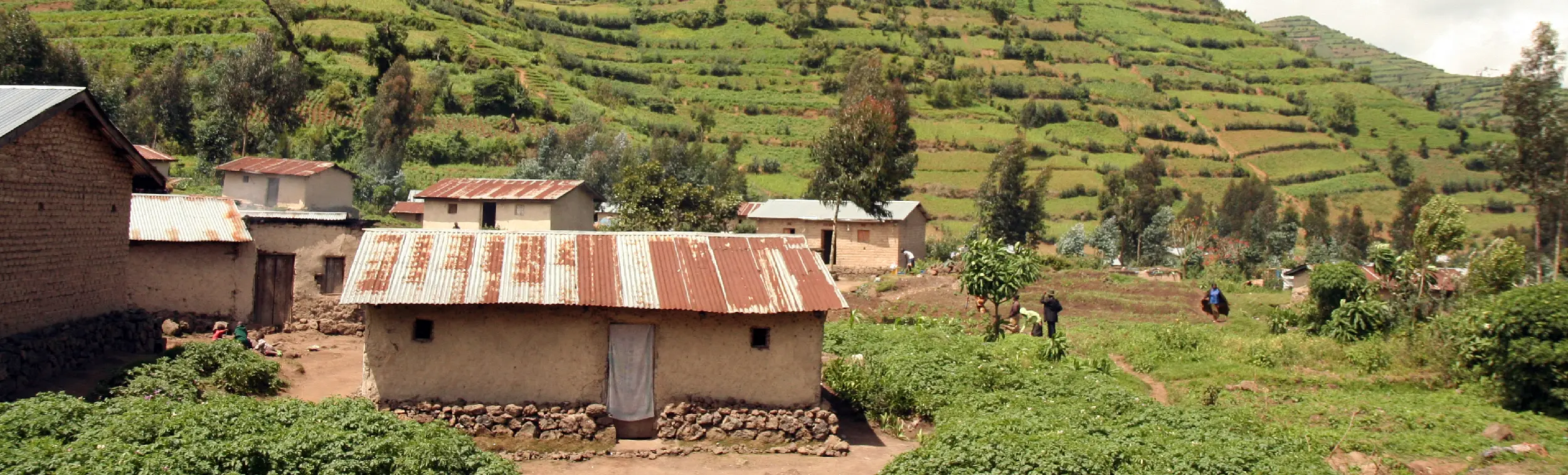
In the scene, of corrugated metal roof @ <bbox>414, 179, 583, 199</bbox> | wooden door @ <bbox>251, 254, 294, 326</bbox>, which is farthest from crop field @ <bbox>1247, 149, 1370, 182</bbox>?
wooden door @ <bbox>251, 254, 294, 326</bbox>

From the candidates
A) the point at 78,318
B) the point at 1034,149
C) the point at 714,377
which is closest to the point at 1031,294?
the point at 714,377

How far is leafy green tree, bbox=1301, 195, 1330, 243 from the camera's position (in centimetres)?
5394

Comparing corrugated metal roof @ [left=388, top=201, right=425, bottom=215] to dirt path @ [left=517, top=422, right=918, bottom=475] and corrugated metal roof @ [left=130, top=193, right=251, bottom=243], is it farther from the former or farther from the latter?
dirt path @ [left=517, top=422, right=918, bottom=475]

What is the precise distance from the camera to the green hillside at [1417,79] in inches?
5315

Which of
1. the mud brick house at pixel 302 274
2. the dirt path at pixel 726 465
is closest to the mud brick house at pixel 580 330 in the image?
the dirt path at pixel 726 465

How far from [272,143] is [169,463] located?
145ft

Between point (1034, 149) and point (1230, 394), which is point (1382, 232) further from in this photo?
point (1230, 394)

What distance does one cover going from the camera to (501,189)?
34.0 metres

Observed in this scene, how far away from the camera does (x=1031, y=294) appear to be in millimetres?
30609

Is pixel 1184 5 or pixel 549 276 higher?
pixel 1184 5

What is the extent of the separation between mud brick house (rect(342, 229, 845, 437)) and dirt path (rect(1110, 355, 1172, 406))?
6.09 m

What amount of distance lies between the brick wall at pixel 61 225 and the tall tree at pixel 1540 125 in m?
27.6

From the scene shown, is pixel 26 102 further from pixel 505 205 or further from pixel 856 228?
pixel 856 228

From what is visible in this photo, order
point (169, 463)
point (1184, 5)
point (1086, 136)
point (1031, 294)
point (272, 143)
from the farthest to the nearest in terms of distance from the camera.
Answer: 1. point (1184, 5)
2. point (1086, 136)
3. point (272, 143)
4. point (1031, 294)
5. point (169, 463)
